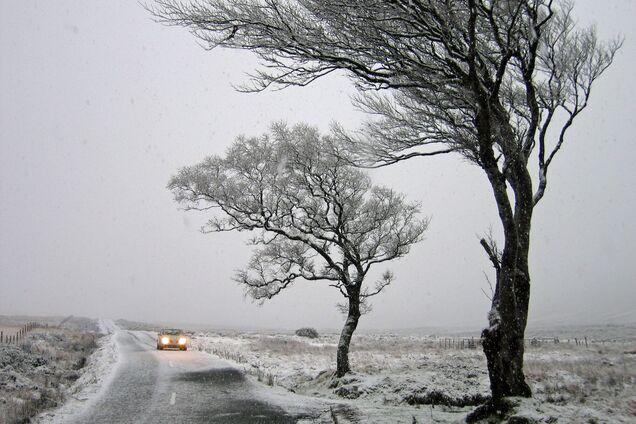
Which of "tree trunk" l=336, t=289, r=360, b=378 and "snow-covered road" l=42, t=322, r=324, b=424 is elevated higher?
"tree trunk" l=336, t=289, r=360, b=378

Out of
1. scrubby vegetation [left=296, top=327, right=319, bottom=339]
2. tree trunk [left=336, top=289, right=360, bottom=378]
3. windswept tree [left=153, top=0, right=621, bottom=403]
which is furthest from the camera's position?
scrubby vegetation [left=296, top=327, right=319, bottom=339]

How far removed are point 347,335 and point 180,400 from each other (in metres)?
6.48

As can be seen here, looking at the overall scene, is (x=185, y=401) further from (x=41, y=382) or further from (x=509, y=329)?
(x=509, y=329)

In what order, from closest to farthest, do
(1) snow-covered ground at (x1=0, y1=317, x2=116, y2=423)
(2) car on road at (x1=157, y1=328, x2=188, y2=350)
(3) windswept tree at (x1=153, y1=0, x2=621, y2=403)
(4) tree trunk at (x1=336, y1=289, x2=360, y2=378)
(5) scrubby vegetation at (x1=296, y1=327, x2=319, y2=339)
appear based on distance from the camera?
(3) windswept tree at (x1=153, y1=0, x2=621, y2=403) → (1) snow-covered ground at (x1=0, y1=317, x2=116, y2=423) → (4) tree trunk at (x1=336, y1=289, x2=360, y2=378) → (2) car on road at (x1=157, y1=328, x2=188, y2=350) → (5) scrubby vegetation at (x1=296, y1=327, x2=319, y2=339)

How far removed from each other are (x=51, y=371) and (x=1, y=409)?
729 cm

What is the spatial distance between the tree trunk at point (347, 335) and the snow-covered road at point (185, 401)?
296 cm

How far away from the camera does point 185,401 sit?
10.9m

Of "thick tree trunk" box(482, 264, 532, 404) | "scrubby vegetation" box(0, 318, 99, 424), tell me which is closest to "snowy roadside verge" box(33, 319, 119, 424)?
"scrubby vegetation" box(0, 318, 99, 424)

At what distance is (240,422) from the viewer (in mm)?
8828

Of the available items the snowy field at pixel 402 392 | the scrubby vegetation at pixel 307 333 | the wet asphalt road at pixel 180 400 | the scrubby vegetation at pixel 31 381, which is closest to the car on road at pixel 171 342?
the scrubby vegetation at pixel 31 381

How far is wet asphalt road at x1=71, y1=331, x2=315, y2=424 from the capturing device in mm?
9156

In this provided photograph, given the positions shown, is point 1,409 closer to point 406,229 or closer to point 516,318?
point 516,318

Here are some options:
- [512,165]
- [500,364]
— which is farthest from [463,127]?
[500,364]

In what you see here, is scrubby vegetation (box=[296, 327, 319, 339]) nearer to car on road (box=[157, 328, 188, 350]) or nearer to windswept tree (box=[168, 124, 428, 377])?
car on road (box=[157, 328, 188, 350])
